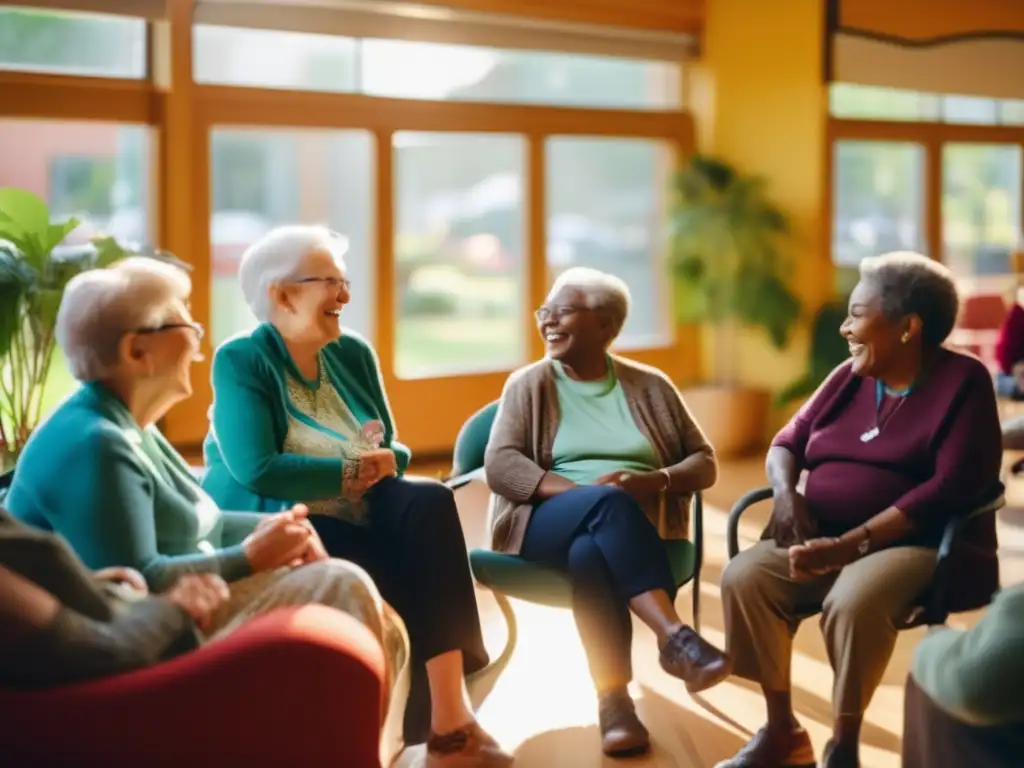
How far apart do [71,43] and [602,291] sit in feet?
12.2

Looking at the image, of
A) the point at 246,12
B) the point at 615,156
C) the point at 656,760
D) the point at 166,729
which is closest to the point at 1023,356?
the point at 615,156

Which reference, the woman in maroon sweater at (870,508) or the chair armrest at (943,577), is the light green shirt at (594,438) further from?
the chair armrest at (943,577)

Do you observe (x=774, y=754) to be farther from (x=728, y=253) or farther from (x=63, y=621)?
(x=728, y=253)

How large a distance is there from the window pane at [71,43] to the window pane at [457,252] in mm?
1548

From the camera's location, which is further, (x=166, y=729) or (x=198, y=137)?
(x=198, y=137)

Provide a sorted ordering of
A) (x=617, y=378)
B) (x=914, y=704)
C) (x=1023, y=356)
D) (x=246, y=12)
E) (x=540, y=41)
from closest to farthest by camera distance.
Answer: (x=914, y=704) < (x=617, y=378) < (x=1023, y=356) < (x=246, y=12) < (x=540, y=41)

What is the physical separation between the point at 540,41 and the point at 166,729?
6.28m

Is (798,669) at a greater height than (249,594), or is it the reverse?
(249,594)

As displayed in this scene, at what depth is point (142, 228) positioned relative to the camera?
6824mm

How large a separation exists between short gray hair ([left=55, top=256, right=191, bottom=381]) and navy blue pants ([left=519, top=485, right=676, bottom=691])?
1256mm

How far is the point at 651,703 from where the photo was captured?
3824mm

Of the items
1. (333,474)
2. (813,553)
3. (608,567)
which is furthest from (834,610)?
(333,474)

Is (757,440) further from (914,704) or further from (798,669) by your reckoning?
(914,704)

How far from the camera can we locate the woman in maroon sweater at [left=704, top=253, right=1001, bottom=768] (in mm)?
3109
